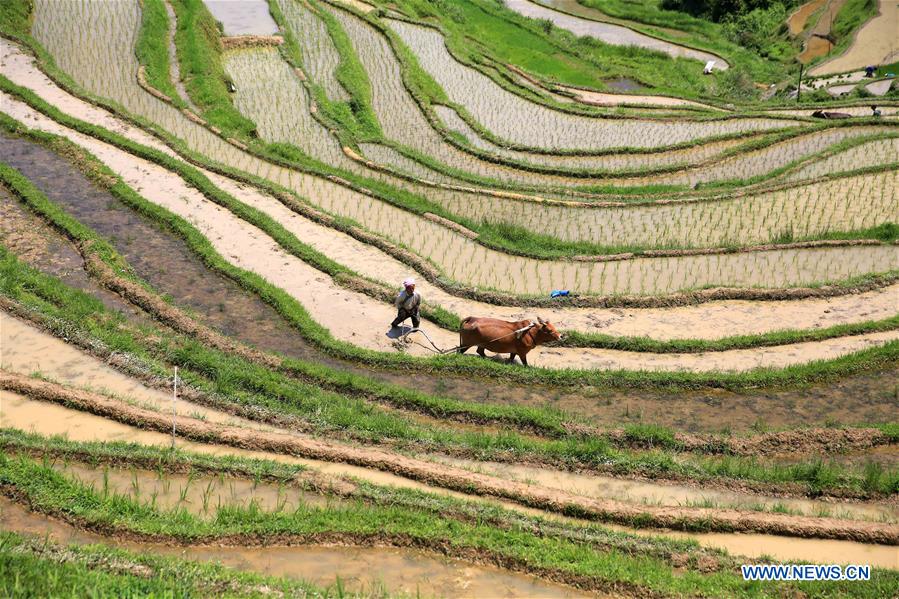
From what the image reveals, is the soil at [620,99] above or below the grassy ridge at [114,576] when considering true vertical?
above

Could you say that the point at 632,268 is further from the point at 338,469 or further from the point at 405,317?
the point at 338,469

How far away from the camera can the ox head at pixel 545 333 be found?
12.6 m

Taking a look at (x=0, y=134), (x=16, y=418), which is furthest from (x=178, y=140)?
(x=16, y=418)

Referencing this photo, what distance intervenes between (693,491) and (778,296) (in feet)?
19.7

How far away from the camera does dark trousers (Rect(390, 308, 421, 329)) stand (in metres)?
13.5

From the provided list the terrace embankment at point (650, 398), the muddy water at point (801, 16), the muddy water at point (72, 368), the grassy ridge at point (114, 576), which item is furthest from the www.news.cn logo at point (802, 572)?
the muddy water at point (801, 16)

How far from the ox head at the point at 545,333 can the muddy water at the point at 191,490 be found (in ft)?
14.8

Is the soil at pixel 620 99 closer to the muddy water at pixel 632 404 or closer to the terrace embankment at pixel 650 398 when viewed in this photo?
the terrace embankment at pixel 650 398

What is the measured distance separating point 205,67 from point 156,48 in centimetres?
225

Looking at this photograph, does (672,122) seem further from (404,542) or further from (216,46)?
(404,542)

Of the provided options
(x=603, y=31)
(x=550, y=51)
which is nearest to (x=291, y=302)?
(x=550, y=51)

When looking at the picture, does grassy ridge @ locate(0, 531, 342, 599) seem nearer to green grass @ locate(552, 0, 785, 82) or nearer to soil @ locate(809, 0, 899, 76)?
green grass @ locate(552, 0, 785, 82)

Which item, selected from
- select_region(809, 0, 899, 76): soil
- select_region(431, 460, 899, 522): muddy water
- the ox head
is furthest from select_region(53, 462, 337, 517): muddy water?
select_region(809, 0, 899, 76): soil

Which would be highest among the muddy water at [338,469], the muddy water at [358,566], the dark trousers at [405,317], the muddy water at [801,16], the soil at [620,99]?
the muddy water at [801,16]
